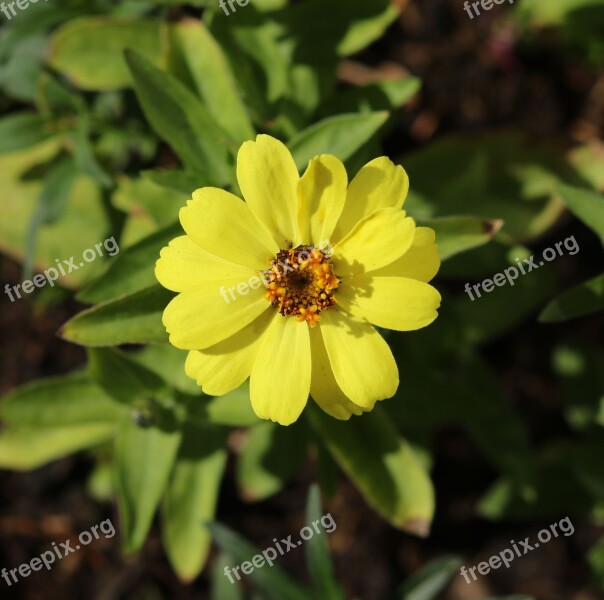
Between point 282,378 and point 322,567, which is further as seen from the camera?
point 322,567

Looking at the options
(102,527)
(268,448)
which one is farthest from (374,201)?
(102,527)

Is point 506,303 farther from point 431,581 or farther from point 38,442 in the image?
point 38,442

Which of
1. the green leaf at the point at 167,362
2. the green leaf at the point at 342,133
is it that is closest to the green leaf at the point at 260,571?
the green leaf at the point at 167,362

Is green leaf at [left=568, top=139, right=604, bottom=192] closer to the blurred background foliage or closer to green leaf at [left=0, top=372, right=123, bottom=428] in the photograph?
the blurred background foliage

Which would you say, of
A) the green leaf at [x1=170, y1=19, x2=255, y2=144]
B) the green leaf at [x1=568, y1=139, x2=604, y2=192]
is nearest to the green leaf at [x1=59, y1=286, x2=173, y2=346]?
the green leaf at [x1=170, y1=19, x2=255, y2=144]

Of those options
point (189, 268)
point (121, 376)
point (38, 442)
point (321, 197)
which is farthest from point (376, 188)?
point (38, 442)

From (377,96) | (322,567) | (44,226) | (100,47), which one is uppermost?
(100,47)
